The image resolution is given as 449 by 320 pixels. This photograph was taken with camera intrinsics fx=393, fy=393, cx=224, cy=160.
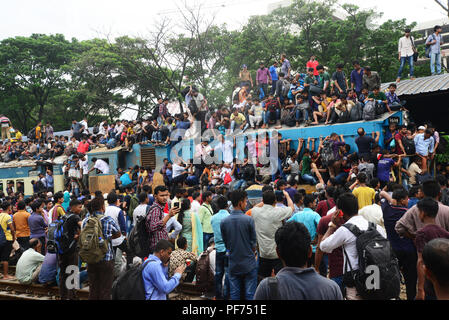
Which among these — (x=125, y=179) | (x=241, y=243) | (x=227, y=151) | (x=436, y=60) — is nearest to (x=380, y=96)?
(x=436, y=60)

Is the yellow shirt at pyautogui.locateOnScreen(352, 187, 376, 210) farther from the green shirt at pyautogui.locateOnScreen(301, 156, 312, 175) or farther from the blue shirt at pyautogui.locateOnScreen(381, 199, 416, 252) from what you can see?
the green shirt at pyautogui.locateOnScreen(301, 156, 312, 175)

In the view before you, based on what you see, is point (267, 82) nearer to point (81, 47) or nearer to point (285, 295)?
point (285, 295)

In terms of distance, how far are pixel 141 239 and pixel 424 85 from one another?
Result: 13503 millimetres

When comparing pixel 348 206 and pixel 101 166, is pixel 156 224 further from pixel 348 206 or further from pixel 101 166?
pixel 101 166

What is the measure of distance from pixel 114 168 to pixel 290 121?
33.6ft

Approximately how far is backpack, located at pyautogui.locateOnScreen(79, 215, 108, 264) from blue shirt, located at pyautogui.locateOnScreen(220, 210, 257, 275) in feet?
6.36

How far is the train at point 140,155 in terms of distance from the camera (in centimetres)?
1331

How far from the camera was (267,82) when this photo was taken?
18.6 m

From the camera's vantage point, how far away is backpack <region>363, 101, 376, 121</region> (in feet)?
42.5

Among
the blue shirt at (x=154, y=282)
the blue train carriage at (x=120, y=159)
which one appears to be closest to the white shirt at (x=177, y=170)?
the blue train carriage at (x=120, y=159)

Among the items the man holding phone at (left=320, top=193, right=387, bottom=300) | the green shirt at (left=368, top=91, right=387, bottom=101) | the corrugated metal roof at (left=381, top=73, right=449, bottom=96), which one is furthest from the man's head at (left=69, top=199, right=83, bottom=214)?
the corrugated metal roof at (left=381, top=73, right=449, bottom=96)

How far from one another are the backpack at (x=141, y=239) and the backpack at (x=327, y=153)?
7.57 meters

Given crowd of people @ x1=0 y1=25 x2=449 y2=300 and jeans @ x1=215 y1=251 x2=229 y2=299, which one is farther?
jeans @ x1=215 y1=251 x2=229 y2=299
